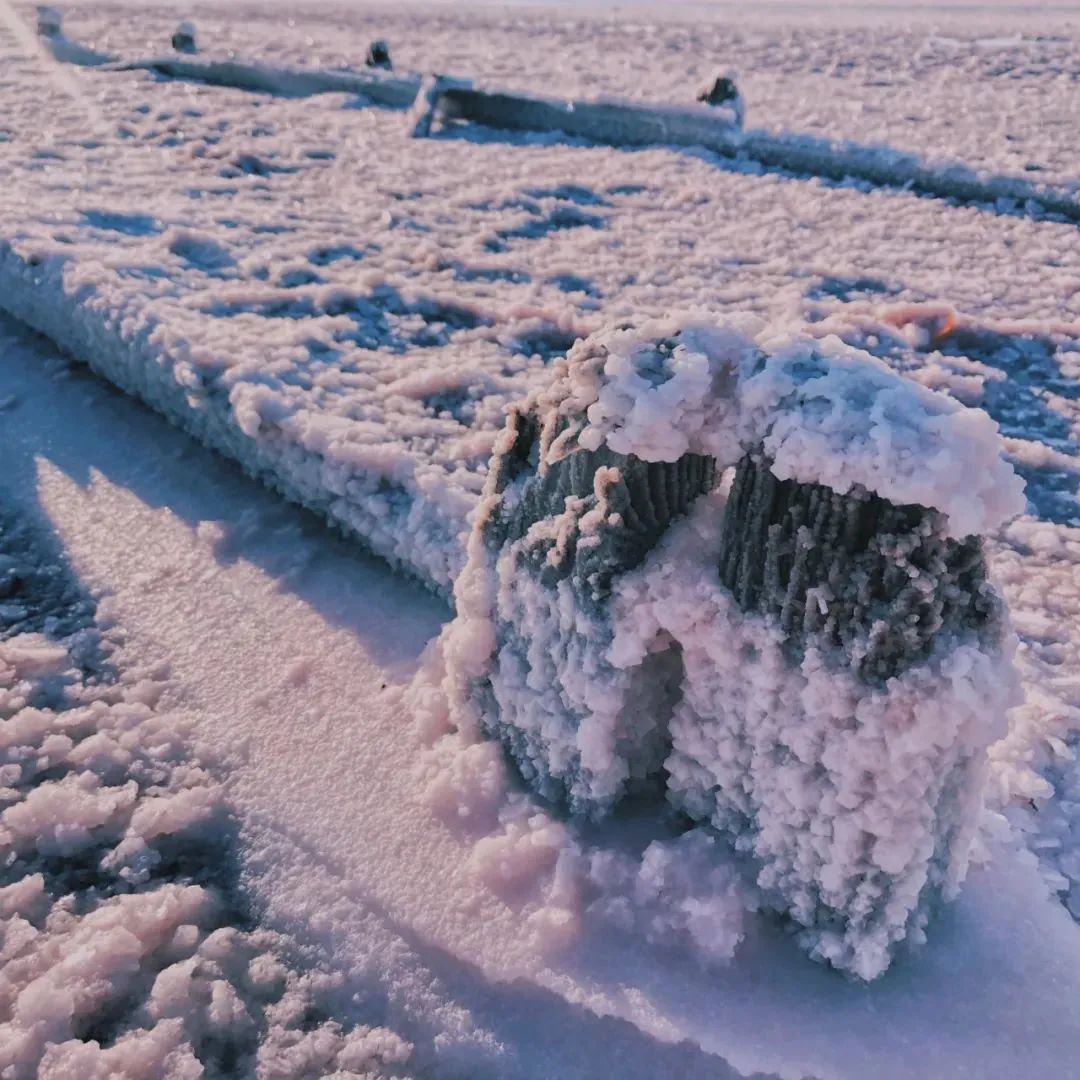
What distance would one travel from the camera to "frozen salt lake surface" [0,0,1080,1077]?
4.55 feet

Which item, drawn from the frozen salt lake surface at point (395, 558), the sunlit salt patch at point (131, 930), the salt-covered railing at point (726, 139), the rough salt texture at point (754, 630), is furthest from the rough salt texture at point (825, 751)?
the salt-covered railing at point (726, 139)

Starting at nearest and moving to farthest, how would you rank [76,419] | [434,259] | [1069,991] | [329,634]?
[1069,991]
[329,634]
[76,419]
[434,259]

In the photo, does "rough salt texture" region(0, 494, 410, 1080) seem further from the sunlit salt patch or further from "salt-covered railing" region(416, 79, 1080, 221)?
"salt-covered railing" region(416, 79, 1080, 221)

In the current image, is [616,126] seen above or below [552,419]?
below

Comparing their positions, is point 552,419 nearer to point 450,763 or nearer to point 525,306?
point 450,763

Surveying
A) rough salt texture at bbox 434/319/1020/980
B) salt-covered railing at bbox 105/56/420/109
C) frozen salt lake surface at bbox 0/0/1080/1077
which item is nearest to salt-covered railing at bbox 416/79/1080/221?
frozen salt lake surface at bbox 0/0/1080/1077

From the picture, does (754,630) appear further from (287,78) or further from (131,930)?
(287,78)

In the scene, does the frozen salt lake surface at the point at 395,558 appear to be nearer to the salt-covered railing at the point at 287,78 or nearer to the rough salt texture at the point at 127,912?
the rough salt texture at the point at 127,912

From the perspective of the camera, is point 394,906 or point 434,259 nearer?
point 394,906

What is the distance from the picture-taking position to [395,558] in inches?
90.2

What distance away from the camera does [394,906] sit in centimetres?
155

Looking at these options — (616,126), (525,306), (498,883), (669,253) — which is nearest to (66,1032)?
(498,883)

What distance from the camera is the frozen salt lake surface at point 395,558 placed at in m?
1.39

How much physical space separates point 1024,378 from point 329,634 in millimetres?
2239
